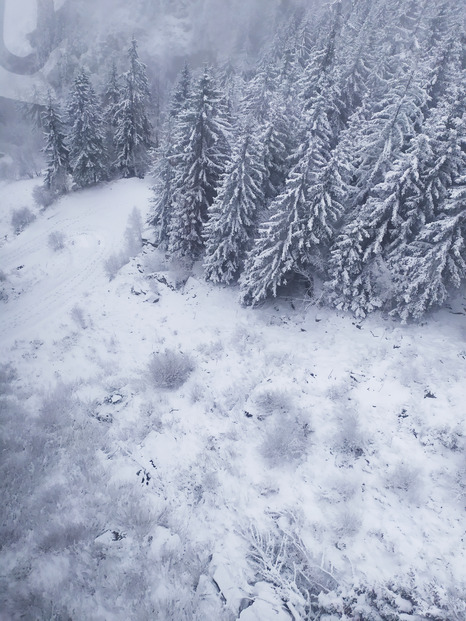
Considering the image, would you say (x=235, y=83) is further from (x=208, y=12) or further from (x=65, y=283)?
(x=208, y=12)

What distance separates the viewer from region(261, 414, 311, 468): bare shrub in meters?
10.8

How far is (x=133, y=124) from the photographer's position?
115 ft

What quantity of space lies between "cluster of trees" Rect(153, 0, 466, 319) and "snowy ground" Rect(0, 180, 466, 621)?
2.33m

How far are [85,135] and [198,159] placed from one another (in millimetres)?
19494

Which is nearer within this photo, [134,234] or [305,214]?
[305,214]

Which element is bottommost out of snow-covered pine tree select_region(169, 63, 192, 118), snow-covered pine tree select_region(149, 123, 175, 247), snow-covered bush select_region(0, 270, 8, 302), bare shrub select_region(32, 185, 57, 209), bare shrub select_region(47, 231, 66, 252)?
snow-covered bush select_region(0, 270, 8, 302)

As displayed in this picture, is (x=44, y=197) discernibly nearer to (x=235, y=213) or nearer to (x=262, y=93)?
(x=262, y=93)

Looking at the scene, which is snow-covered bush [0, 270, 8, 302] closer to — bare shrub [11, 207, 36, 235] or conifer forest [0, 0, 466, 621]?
conifer forest [0, 0, 466, 621]

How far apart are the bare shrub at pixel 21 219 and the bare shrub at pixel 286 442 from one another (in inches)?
1122

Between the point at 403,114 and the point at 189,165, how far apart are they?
11103mm

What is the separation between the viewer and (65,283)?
834 inches

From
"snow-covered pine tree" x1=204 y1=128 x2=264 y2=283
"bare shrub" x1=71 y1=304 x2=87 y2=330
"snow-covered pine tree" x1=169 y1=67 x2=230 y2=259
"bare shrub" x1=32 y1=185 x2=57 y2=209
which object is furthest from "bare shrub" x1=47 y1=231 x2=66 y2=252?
"snow-covered pine tree" x1=204 y1=128 x2=264 y2=283

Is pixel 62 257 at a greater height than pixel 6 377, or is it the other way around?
pixel 62 257

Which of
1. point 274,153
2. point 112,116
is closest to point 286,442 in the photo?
point 274,153
